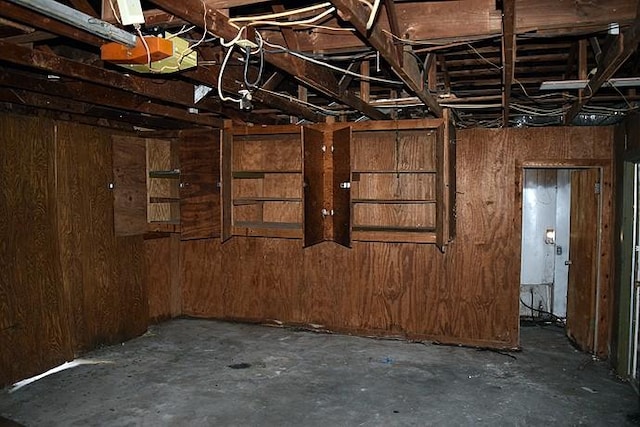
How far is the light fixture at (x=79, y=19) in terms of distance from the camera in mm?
1559

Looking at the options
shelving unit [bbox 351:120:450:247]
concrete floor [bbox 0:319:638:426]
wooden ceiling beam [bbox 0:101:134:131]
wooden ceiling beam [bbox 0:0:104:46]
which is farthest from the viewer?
shelving unit [bbox 351:120:450:247]

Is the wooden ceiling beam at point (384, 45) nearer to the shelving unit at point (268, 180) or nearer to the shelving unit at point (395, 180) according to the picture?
the shelving unit at point (395, 180)

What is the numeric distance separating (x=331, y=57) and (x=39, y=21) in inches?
53.8

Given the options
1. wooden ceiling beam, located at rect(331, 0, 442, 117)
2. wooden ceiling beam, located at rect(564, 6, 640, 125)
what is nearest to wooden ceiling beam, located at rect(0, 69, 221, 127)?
wooden ceiling beam, located at rect(331, 0, 442, 117)

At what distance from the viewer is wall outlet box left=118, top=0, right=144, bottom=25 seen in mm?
1660

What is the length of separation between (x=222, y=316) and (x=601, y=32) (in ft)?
14.4

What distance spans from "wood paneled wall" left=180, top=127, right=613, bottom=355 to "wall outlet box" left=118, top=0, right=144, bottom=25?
11.3 feet

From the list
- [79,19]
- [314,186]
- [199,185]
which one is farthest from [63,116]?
[79,19]

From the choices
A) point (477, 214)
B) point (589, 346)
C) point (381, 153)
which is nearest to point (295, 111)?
point (381, 153)

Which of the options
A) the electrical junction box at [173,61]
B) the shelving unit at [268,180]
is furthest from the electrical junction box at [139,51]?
the shelving unit at [268,180]

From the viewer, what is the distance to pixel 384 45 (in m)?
2.12

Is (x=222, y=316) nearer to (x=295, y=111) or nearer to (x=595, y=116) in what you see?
(x=295, y=111)

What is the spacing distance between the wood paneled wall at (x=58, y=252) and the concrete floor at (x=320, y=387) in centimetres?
26

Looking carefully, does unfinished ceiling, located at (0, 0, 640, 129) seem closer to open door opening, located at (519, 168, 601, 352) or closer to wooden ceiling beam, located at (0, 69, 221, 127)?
wooden ceiling beam, located at (0, 69, 221, 127)
